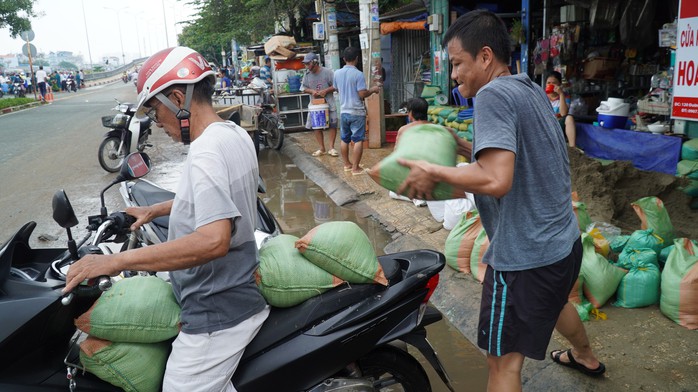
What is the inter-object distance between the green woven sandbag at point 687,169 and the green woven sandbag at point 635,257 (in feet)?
7.04

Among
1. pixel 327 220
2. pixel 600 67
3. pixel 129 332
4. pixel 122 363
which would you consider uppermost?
pixel 600 67

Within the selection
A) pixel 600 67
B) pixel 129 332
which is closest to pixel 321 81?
pixel 600 67

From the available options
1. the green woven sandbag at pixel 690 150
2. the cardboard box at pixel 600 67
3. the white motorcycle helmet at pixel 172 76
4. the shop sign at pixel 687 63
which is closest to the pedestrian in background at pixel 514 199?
the white motorcycle helmet at pixel 172 76

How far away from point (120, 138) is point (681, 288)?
27.8 ft

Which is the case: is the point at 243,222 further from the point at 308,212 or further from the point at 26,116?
the point at 26,116

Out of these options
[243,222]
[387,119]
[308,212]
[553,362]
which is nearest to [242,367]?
[243,222]

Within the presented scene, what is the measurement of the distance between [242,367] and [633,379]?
6.68 ft

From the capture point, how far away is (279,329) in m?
2.17

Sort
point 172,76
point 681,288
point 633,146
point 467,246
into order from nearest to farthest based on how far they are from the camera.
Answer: point 172,76 → point 681,288 → point 467,246 → point 633,146

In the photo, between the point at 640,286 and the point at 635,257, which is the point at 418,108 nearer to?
the point at 635,257

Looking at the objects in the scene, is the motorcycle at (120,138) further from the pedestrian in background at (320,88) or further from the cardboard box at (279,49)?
the cardboard box at (279,49)

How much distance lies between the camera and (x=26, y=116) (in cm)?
2030

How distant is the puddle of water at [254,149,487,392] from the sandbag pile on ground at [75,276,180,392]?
5.69 feet

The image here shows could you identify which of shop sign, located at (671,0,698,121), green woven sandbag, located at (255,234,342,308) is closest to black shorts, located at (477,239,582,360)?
green woven sandbag, located at (255,234,342,308)
